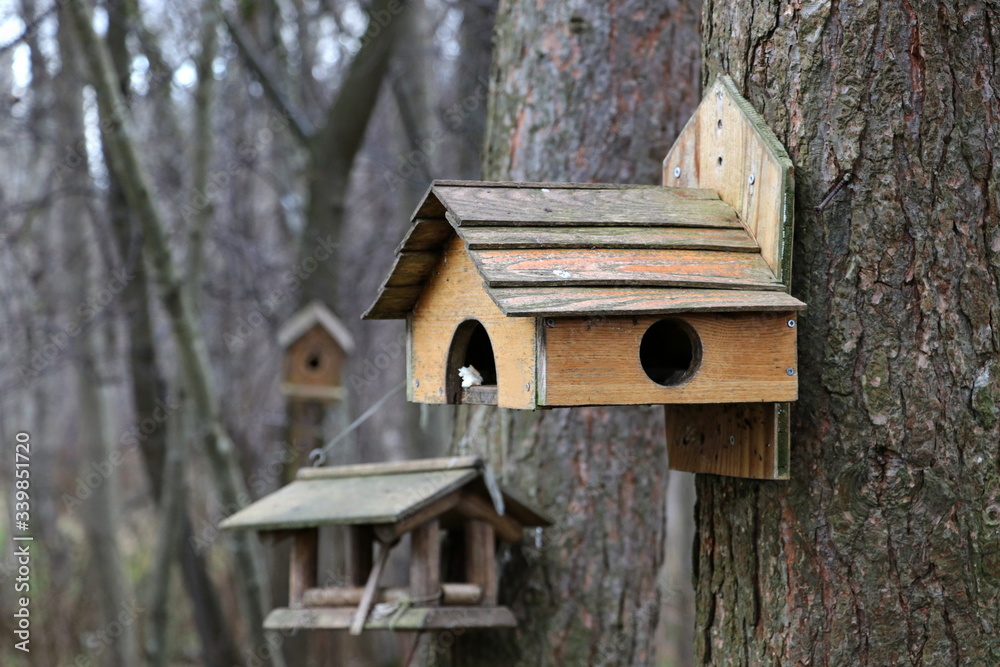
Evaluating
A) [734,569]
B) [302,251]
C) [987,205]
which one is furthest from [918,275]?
[302,251]

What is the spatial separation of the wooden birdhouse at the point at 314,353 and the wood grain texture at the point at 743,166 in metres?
3.87

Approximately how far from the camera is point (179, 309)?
4.96 meters

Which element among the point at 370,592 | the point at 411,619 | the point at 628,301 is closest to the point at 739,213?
the point at 628,301

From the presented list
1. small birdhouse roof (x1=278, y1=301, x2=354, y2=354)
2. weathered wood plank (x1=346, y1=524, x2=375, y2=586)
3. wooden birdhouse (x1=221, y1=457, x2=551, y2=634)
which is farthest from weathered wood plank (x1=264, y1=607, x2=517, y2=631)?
small birdhouse roof (x1=278, y1=301, x2=354, y2=354)

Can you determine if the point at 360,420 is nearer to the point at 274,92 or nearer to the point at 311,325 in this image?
the point at 311,325

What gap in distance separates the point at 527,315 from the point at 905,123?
2.98 ft

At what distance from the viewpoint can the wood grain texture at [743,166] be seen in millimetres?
2033

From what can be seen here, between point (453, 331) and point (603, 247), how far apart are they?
0.50 m

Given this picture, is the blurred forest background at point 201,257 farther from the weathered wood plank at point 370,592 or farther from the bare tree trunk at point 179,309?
the weathered wood plank at point 370,592

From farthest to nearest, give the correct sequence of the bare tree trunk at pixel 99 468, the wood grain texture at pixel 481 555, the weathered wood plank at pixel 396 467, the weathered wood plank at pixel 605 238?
the bare tree trunk at pixel 99 468 → the wood grain texture at pixel 481 555 → the weathered wood plank at pixel 396 467 → the weathered wood plank at pixel 605 238

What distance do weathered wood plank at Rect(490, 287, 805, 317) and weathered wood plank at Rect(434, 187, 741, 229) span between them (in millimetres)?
224

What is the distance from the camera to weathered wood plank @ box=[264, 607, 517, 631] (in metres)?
3.02

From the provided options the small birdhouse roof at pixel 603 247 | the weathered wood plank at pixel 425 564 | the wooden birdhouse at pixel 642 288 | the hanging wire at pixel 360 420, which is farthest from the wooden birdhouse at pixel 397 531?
the small birdhouse roof at pixel 603 247

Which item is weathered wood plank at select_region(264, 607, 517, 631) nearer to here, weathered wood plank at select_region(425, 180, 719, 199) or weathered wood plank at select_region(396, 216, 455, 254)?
weathered wood plank at select_region(396, 216, 455, 254)
